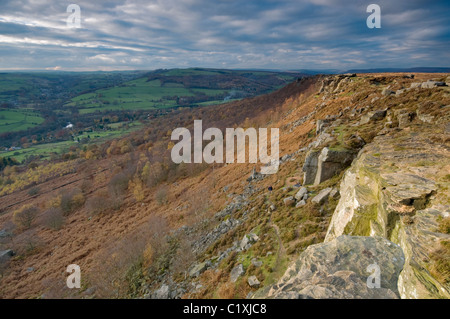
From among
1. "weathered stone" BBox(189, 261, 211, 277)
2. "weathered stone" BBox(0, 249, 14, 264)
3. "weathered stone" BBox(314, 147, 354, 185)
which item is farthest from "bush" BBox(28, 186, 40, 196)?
"weathered stone" BBox(314, 147, 354, 185)

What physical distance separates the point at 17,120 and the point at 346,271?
250 m

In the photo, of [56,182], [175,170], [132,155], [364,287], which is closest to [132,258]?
[364,287]

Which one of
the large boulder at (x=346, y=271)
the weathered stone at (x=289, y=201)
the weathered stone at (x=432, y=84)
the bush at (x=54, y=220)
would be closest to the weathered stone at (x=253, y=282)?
the large boulder at (x=346, y=271)

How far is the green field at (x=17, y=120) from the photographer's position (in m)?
160

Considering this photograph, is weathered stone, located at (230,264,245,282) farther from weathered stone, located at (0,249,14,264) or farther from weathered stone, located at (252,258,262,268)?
weathered stone, located at (0,249,14,264)

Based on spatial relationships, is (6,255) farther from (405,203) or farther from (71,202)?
(405,203)

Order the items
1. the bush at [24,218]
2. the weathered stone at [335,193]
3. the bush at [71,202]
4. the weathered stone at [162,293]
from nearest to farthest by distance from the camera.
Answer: the weathered stone at [335,193] < the weathered stone at [162,293] < the bush at [24,218] < the bush at [71,202]

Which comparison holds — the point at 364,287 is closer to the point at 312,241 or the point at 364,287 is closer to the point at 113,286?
the point at 312,241

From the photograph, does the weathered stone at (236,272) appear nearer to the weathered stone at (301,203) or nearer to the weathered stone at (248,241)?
the weathered stone at (248,241)

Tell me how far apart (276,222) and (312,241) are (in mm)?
4631

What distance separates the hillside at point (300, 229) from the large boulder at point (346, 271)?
0.14ft

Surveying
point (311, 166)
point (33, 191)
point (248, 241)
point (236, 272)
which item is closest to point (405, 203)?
point (311, 166)

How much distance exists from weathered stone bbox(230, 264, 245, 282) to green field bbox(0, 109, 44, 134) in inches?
8461

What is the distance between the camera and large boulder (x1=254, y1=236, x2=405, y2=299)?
618cm
